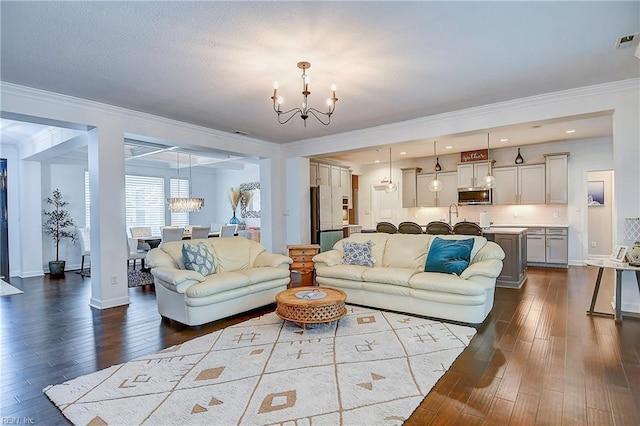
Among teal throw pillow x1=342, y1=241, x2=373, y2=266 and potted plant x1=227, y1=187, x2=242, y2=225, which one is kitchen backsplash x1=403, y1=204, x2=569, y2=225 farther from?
potted plant x1=227, y1=187, x2=242, y2=225

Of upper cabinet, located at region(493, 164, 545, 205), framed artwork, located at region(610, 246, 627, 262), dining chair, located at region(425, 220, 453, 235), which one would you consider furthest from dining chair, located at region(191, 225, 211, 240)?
framed artwork, located at region(610, 246, 627, 262)

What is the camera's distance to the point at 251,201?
10578 mm

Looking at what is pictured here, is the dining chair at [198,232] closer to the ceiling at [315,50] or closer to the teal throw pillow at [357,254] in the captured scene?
the ceiling at [315,50]

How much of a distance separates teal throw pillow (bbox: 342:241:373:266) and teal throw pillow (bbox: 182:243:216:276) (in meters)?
1.81

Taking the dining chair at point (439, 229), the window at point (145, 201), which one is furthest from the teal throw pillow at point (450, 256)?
the window at point (145, 201)

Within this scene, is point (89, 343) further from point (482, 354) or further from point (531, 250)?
point (531, 250)

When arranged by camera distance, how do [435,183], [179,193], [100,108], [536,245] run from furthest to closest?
[179,193] < [536,245] < [435,183] < [100,108]

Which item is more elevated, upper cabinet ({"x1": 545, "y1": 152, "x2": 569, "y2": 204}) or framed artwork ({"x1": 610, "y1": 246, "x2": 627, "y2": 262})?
upper cabinet ({"x1": 545, "y1": 152, "x2": 569, "y2": 204})

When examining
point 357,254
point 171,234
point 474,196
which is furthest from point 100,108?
point 474,196

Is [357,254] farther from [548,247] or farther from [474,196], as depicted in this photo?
[548,247]

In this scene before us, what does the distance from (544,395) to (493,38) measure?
2.83 metres

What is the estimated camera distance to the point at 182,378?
2564 mm

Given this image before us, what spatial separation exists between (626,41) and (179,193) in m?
10.1

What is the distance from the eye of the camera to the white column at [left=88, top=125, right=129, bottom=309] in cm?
466
